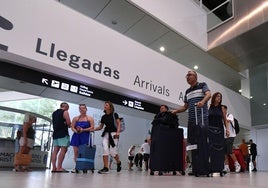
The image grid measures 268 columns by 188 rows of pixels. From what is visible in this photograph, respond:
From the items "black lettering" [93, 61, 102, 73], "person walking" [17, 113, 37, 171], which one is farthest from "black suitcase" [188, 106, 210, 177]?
"black lettering" [93, 61, 102, 73]

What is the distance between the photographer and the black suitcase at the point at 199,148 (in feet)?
12.1

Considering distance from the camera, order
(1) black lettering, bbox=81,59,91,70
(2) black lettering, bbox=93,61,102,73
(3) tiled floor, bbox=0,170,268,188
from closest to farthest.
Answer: (3) tiled floor, bbox=0,170,268,188 → (1) black lettering, bbox=81,59,91,70 → (2) black lettering, bbox=93,61,102,73

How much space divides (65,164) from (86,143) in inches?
294

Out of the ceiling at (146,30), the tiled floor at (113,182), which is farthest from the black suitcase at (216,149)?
the ceiling at (146,30)

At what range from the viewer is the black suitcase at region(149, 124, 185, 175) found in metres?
4.28

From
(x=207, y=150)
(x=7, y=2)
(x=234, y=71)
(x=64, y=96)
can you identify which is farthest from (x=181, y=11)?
(x=207, y=150)

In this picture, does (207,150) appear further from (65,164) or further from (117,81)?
(65,164)

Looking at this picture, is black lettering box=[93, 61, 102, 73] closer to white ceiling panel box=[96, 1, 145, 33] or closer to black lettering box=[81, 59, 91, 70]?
black lettering box=[81, 59, 91, 70]

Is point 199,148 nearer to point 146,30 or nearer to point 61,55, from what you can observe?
point 61,55

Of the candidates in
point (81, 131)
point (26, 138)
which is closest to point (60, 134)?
point (81, 131)

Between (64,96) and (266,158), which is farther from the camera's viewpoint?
(266,158)

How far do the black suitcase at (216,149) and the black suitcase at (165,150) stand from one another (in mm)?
663

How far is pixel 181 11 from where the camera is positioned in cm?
1082

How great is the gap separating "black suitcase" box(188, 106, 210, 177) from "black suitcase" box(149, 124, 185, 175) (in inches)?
24.2
